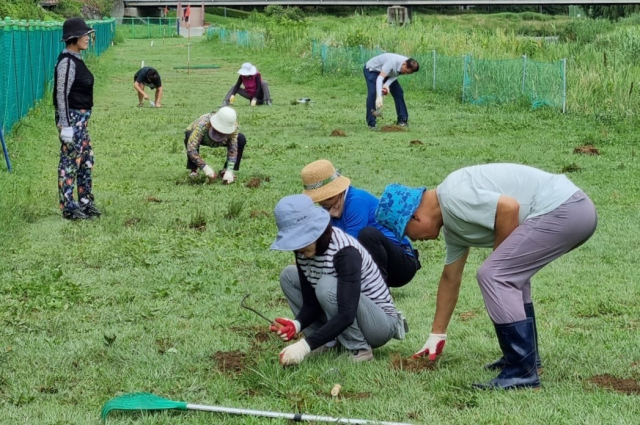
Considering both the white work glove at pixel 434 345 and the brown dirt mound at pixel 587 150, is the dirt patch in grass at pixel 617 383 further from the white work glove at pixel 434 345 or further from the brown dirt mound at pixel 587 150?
the brown dirt mound at pixel 587 150

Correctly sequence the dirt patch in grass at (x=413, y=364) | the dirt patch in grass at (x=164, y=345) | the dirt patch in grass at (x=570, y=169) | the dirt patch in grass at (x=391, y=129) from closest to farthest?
the dirt patch in grass at (x=413, y=364), the dirt patch in grass at (x=164, y=345), the dirt patch in grass at (x=570, y=169), the dirt patch in grass at (x=391, y=129)

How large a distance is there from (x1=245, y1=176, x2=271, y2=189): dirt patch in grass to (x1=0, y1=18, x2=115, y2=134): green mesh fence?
13.1 feet

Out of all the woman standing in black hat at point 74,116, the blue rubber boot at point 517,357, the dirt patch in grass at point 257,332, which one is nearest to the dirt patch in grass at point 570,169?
the woman standing in black hat at point 74,116

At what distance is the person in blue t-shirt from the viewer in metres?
5.84

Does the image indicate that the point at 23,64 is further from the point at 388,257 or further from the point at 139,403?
the point at 139,403

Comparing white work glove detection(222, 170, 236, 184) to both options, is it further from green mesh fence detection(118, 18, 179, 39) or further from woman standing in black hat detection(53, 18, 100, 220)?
green mesh fence detection(118, 18, 179, 39)

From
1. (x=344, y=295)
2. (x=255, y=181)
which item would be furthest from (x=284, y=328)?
(x=255, y=181)

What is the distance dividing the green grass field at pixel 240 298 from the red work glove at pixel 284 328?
18 cm

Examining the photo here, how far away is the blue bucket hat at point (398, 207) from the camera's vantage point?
14.9 feet

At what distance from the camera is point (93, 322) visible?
6.29 m

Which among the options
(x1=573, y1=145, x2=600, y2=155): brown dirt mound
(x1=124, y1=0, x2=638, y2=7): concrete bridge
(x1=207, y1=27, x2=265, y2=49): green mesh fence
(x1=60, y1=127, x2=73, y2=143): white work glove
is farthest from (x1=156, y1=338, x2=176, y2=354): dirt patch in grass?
(x1=124, y1=0, x2=638, y2=7): concrete bridge

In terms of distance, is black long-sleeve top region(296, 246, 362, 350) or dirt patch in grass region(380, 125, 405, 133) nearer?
black long-sleeve top region(296, 246, 362, 350)

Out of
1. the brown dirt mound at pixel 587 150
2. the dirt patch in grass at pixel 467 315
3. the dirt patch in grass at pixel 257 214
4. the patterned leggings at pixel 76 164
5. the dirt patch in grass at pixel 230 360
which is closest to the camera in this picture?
the dirt patch in grass at pixel 230 360

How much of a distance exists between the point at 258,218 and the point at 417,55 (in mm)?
15844
